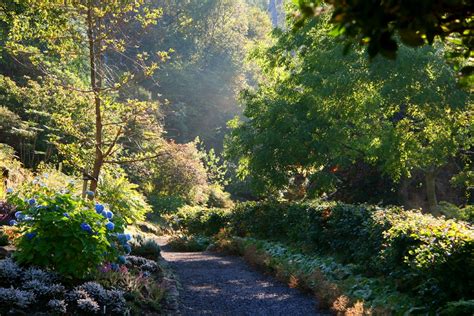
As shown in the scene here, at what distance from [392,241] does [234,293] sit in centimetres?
261

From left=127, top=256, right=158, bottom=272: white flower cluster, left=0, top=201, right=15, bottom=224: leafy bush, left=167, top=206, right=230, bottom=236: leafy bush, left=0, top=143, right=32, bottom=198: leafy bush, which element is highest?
left=0, top=143, right=32, bottom=198: leafy bush

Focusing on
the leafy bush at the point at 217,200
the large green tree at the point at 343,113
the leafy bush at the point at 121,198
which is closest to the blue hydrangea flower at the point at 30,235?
the large green tree at the point at 343,113

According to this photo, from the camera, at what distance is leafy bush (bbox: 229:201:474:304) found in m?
4.99

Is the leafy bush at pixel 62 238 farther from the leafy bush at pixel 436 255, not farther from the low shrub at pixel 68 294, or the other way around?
the leafy bush at pixel 436 255

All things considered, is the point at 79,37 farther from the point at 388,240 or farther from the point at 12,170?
the point at 388,240

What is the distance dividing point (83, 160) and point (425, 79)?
726 centimetres

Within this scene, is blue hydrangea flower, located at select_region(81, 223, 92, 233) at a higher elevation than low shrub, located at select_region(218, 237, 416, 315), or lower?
higher

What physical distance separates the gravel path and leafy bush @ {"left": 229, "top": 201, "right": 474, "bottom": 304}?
118cm

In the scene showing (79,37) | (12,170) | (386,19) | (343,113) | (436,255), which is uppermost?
(79,37)

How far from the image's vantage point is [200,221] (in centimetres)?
1856

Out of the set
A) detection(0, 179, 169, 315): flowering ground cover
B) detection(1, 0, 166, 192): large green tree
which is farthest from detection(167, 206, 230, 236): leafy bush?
detection(0, 179, 169, 315): flowering ground cover

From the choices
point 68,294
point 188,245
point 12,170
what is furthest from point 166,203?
point 68,294

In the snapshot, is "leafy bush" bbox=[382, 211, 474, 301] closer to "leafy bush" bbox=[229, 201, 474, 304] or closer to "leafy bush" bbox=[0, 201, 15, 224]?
"leafy bush" bbox=[229, 201, 474, 304]

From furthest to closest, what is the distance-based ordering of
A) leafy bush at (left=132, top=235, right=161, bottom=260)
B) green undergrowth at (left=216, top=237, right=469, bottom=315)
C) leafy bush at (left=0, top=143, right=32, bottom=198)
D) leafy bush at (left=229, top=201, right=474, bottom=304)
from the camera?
leafy bush at (left=0, top=143, right=32, bottom=198) < leafy bush at (left=132, top=235, right=161, bottom=260) < green undergrowth at (left=216, top=237, right=469, bottom=315) < leafy bush at (left=229, top=201, right=474, bottom=304)
